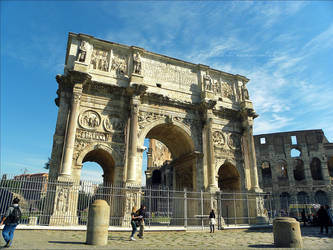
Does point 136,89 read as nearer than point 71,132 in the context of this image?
No

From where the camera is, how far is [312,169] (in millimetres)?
34281

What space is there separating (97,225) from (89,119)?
8.28 metres

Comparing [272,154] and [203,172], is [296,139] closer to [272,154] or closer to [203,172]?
[272,154]

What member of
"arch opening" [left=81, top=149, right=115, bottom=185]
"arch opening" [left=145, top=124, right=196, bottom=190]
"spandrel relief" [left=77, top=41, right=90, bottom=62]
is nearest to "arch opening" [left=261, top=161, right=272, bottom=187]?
"arch opening" [left=145, top=124, right=196, bottom=190]

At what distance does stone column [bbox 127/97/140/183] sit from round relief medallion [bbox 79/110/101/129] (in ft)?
6.44

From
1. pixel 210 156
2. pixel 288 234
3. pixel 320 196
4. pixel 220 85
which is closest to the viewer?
pixel 288 234

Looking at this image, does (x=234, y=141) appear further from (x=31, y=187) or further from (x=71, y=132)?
(x=31, y=187)

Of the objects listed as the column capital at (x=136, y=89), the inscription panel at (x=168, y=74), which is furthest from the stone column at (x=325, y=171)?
the column capital at (x=136, y=89)

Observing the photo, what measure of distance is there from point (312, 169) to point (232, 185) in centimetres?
2231

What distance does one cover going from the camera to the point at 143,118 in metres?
15.4

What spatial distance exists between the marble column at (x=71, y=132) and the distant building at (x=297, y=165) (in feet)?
85.1

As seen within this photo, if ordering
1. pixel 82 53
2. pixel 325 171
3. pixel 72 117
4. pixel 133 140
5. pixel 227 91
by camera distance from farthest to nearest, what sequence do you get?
pixel 325 171
pixel 227 91
pixel 82 53
pixel 133 140
pixel 72 117

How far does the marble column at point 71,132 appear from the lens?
12258 millimetres

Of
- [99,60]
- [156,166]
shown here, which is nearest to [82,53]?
[99,60]
